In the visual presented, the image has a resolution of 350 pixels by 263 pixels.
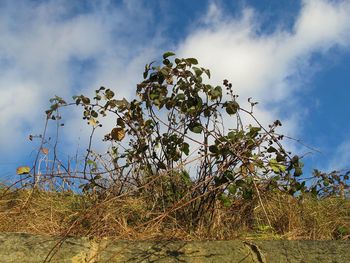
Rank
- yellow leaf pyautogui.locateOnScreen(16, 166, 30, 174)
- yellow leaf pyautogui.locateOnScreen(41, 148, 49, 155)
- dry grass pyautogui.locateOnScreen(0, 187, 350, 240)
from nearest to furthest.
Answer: dry grass pyautogui.locateOnScreen(0, 187, 350, 240) → yellow leaf pyautogui.locateOnScreen(16, 166, 30, 174) → yellow leaf pyautogui.locateOnScreen(41, 148, 49, 155)

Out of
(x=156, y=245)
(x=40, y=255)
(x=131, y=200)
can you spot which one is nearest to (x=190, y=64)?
(x=131, y=200)

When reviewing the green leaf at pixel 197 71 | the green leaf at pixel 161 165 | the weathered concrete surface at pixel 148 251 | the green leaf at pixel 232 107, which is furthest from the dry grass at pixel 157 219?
the green leaf at pixel 197 71

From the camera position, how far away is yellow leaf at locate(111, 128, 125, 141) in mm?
4250

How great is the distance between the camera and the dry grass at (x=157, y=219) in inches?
147

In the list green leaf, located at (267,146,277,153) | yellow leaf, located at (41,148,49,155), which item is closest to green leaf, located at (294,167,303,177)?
green leaf, located at (267,146,277,153)

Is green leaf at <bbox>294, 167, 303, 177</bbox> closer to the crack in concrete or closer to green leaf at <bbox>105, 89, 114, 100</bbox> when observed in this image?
the crack in concrete

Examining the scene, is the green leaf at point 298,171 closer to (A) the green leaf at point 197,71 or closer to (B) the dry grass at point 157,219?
(B) the dry grass at point 157,219

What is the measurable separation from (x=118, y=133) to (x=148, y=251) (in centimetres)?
130

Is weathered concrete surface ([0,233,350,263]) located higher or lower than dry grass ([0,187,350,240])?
lower

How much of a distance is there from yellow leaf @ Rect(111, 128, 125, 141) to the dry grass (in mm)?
505

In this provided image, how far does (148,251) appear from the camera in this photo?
323cm

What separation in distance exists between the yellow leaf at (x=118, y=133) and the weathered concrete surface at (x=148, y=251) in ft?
3.73

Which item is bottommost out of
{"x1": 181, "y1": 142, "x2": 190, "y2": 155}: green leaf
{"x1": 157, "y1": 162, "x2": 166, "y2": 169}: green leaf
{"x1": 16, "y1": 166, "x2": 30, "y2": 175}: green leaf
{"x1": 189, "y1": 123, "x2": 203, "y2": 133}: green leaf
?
{"x1": 157, "y1": 162, "x2": 166, "y2": 169}: green leaf

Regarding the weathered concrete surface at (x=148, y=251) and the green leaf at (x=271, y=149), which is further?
the green leaf at (x=271, y=149)
